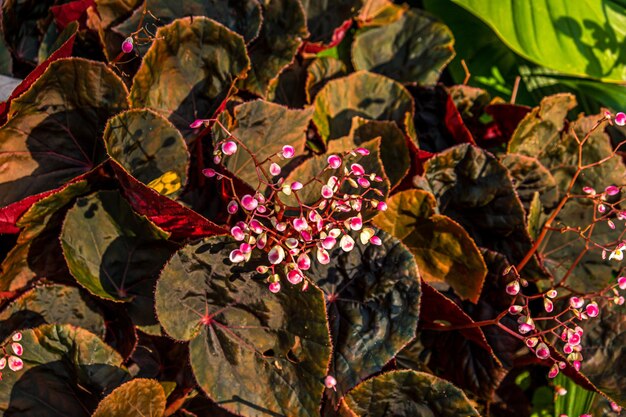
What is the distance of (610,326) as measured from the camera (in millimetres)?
987

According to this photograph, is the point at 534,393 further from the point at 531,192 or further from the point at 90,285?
the point at 90,285

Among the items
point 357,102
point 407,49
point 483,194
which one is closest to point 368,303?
point 483,194

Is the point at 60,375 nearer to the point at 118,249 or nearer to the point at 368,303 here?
the point at 118,249

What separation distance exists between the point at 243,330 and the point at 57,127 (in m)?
0.40

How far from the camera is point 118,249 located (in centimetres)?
90

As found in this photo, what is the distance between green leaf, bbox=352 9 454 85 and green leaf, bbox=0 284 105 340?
66 centimetres

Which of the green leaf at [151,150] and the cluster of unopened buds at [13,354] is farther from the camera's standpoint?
the green leaf at [151,150]

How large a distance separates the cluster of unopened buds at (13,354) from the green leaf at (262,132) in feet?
1.17

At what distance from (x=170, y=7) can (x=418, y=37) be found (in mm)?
502

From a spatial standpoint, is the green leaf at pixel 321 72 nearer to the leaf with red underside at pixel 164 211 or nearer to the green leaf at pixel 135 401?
the leaf with red underside at pixel 164 211

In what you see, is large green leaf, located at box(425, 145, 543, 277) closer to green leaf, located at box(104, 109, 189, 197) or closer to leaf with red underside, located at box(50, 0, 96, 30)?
green leaf, located at box(104, 109, 189, 197)

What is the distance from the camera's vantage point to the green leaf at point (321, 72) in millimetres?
1157

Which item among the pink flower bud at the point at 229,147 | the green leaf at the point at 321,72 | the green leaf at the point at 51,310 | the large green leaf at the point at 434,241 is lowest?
the green leaf at the point at 51,310

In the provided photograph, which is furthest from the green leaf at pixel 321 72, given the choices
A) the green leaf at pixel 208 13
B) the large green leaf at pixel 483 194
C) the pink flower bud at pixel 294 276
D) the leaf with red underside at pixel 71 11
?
the pink flower bud at pixel 294 276
